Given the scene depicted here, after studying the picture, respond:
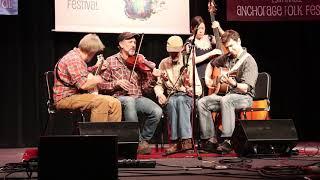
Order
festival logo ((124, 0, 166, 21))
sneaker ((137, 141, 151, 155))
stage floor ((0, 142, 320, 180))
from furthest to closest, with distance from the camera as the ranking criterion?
1. festival logo ((124, 0, 166, 21))
2. sneaker ((137, 141, 151, 155))
3. stage floor ((0, 142, 320, 180))

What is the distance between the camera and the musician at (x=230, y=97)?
17.9 feet

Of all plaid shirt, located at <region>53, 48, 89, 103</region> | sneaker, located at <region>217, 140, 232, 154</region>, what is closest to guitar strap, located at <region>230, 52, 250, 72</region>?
sneaker, located at <region>217, 140, 232, 154</region>

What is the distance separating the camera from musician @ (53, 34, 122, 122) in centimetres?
518

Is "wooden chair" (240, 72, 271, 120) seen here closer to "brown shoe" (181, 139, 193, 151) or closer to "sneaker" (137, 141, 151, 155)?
"brown shoe" (181, 139, 193, 151)

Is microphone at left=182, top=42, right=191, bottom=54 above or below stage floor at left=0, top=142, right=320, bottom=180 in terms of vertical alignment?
above

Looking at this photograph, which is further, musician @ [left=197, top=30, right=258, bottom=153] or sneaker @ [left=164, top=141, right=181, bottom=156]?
musician @ [left=197, top=30, right=258, bottom=153]

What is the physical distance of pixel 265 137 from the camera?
15.6ft

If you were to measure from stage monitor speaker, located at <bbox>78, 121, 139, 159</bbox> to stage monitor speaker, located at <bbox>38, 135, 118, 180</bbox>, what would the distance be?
4.91 ft

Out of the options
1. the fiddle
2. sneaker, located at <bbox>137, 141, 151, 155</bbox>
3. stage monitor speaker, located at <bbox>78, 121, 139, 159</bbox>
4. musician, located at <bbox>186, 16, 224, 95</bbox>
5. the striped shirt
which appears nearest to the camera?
stage monitor speaker, located at <bbox>78, 121, 139, 159</bbox>

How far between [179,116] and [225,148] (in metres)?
0.62

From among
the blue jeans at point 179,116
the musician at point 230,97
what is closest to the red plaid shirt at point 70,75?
the blue jeans at point 179,116

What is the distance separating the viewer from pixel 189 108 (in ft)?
18.3

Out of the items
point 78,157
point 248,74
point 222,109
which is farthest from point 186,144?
point 78,157

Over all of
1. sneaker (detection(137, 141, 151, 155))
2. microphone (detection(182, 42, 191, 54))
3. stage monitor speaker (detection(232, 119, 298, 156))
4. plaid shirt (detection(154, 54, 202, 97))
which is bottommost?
sneaker (detection(137, 141, 151, 155))
